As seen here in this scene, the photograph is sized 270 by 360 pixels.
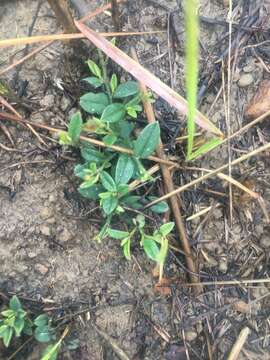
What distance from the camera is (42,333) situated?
143cm

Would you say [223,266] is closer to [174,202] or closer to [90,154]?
[174,202]

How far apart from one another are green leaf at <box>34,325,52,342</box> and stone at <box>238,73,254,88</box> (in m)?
0.93

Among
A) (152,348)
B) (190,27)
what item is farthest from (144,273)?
(190,27)

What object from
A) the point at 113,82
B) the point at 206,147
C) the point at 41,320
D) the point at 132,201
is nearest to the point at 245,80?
the point at 206,147

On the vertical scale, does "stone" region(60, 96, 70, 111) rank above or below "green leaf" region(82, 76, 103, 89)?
below

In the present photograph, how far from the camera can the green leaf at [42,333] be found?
1.42 m

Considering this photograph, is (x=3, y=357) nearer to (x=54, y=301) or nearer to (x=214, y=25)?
(x=54, y=301)

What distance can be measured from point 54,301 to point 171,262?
370 millimetres

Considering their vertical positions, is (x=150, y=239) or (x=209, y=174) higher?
(x=209, y=174)

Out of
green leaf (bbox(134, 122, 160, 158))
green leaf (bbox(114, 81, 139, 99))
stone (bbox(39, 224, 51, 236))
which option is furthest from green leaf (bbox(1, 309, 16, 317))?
green leaf (bbox(114, 81, 139, 99))

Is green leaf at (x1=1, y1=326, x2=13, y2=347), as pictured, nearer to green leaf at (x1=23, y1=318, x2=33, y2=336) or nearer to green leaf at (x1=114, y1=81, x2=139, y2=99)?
green leaf at (x1=23, y1=318, x2=33, y2=336)

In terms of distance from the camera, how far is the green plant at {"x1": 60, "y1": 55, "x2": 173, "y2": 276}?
4.44 ft

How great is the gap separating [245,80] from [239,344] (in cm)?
80

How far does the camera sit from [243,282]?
1475 millimetres
